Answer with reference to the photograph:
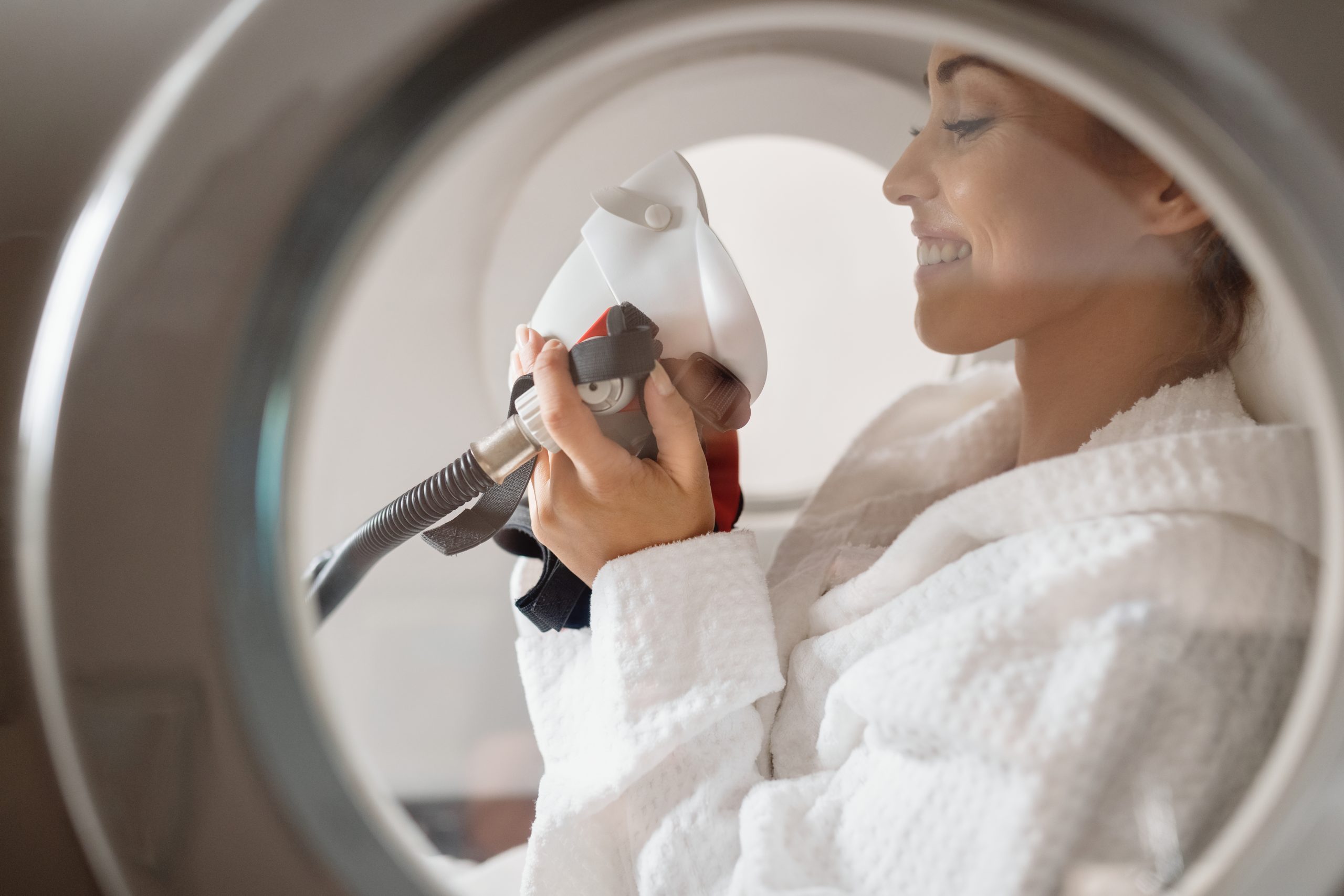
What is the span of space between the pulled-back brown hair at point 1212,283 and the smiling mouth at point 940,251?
15cm

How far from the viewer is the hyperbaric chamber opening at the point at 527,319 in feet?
1.83

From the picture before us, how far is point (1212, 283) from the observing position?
0.52 metres

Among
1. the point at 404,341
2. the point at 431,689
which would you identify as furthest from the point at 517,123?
the point at 431,689

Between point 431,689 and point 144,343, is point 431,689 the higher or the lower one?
the lower one

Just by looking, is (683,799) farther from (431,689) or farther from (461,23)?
(461,23)

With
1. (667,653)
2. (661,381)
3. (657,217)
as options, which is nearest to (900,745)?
(667,653)

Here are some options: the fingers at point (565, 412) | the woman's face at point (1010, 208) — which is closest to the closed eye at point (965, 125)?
the woman's face at point (1010, 208)

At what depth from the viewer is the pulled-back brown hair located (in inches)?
16.8

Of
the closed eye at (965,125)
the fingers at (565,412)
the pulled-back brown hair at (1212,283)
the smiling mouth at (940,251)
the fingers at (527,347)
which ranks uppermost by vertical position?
the closed eye at (965,125)

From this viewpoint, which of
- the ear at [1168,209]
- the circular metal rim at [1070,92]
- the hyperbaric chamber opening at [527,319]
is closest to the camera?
the circular metal rim at [1070,92]

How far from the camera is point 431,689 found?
688mm

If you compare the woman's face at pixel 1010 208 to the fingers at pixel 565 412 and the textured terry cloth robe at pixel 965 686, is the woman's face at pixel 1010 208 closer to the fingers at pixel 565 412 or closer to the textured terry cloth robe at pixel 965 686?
the textured terry cloth robe at pixel 965 686

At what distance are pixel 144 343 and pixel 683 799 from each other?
1.60 feet

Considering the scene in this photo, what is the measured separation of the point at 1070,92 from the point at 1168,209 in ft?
0.44
